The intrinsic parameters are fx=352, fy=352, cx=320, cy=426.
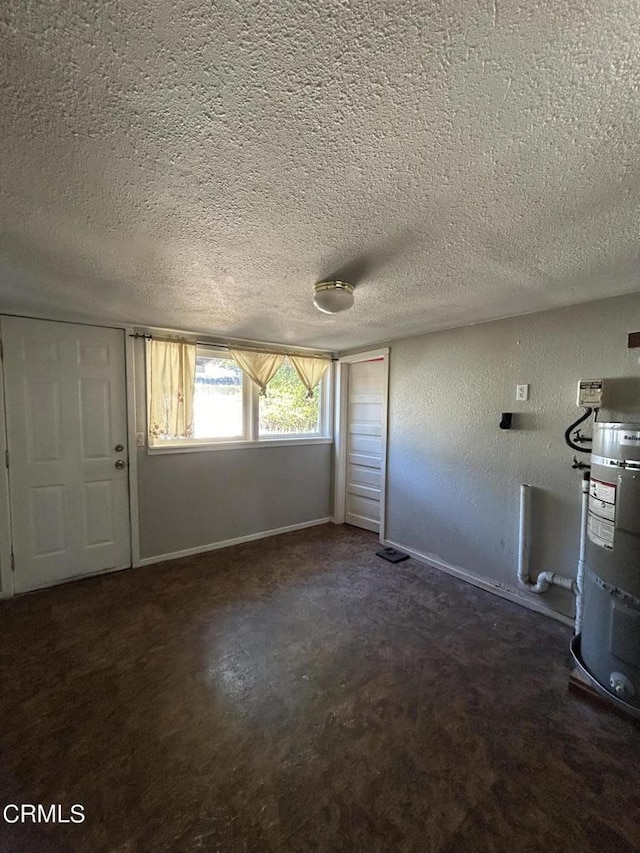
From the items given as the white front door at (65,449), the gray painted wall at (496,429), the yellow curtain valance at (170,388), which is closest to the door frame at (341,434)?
the gray painted wall at (496,429)

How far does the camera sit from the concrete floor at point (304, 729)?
1206 mm

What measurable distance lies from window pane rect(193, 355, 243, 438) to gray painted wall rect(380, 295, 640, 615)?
1640 mm

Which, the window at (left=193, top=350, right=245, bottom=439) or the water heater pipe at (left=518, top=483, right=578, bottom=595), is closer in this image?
the water heater pipe at (left=518, top=483, right=578, bottom=595)

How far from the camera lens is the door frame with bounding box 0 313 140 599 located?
8.71 ft

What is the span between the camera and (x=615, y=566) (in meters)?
1.68

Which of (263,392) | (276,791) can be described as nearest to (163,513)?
(263,392)

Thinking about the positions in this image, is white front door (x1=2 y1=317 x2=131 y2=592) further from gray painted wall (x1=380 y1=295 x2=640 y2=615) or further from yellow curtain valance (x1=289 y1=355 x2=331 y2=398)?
gray painted wall (x1=380 y1=295 x2=640 y2=615)

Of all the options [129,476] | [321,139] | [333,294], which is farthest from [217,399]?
[321,139]

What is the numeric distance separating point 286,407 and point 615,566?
3.17 metres

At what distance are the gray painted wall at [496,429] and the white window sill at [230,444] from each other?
1027 millimetres

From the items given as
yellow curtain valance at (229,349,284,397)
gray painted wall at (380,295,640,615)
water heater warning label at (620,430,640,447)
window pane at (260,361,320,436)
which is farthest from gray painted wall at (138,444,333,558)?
water heater warning label at (620,430,640,447)

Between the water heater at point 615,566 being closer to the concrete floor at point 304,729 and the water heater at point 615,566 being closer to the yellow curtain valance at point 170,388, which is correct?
the concrete floor at point 304,729

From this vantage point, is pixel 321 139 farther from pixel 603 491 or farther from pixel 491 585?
pixel 491 585

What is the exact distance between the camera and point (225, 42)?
72 centimetres
